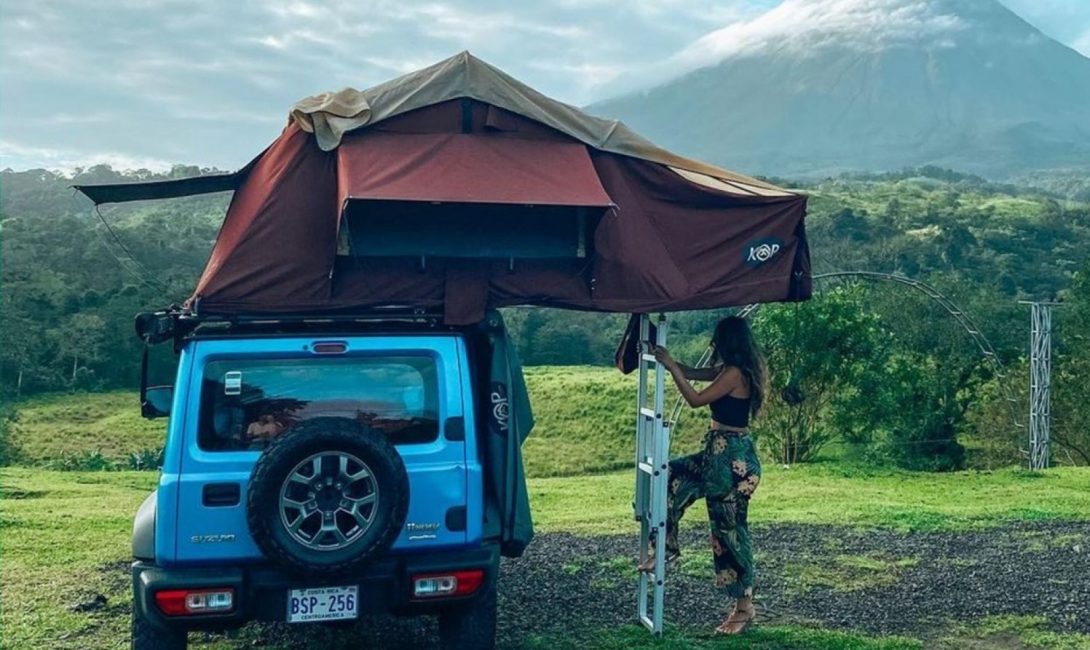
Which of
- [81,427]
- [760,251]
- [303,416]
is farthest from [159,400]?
[81,427]

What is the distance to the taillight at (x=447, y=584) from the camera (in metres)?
5.10

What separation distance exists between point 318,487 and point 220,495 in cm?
47

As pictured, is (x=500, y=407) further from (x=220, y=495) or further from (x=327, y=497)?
(x=220, y=495)

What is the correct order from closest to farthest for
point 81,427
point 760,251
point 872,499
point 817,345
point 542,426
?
point 760,251
point 872,499
point 817,345
point 81,427
point 542,426

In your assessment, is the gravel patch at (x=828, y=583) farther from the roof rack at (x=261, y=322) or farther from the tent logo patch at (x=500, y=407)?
the roof rack at (x=261, y=322)

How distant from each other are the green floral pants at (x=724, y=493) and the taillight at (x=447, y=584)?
164cm

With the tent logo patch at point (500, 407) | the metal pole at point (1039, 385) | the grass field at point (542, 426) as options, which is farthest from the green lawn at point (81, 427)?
the tent logo patch at point (500, 407)

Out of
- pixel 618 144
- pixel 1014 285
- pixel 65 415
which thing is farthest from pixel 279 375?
pixel 1014 285

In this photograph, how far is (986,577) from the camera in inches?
319

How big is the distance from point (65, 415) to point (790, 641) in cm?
3020

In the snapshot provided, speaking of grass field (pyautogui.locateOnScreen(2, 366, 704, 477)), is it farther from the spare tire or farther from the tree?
the spare tire

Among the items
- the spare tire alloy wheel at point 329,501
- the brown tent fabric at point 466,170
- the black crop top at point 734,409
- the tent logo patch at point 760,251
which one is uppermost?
the brown tent fabric at point 466,170

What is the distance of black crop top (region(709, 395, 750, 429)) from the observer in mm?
6355

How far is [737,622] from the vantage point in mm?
6508
